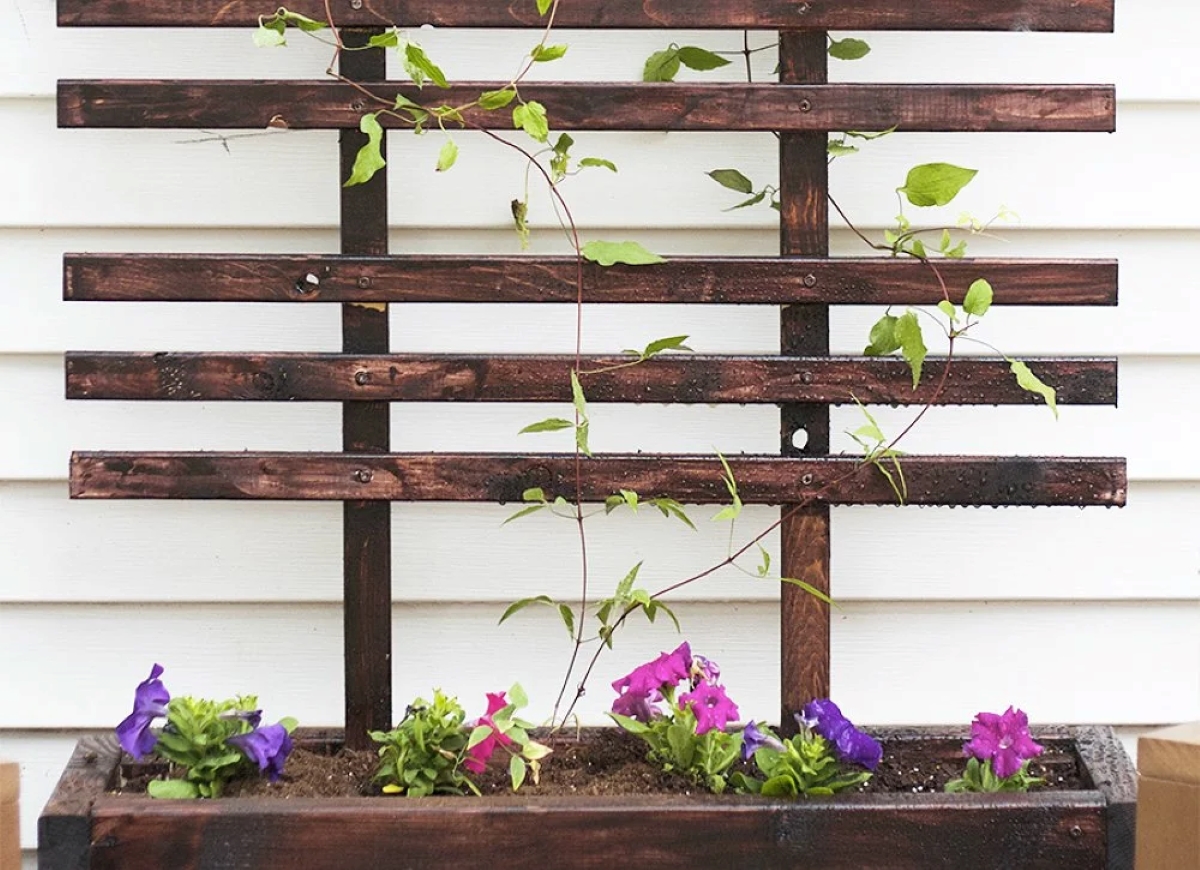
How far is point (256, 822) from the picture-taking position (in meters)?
1.23

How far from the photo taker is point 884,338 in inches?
54.9

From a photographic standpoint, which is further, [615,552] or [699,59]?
[615,552]

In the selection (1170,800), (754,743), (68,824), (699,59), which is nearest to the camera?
(1170,800)

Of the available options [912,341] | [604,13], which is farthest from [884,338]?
[604,13]

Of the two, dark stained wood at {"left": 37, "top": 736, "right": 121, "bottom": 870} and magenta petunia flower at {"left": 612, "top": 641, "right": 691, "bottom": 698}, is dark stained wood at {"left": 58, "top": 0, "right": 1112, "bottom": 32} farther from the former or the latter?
dark stained wood at {"left": 37, "top": 736, "right": 121, "bottom": 870}

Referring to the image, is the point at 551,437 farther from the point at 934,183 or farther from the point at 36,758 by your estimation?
the point at 36,758

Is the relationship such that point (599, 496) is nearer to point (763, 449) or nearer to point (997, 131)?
point (763, 449)

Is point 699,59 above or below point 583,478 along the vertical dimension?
above

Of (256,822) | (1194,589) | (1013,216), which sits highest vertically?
(1013,216)

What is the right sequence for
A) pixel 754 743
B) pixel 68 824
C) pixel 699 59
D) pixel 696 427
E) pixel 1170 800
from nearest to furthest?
pixel 1170 800 → pixel 68 824 → pixel 754 743 → pixel 699 59 → pixel 696 427

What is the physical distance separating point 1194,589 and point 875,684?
1.21ft

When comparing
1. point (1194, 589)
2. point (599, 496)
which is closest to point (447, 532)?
point (599, 496)

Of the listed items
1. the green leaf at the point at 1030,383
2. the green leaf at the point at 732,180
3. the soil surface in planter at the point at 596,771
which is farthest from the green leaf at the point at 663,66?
the soil surface in planter at the point at 596,771

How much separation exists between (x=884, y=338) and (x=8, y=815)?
88 centimetres
